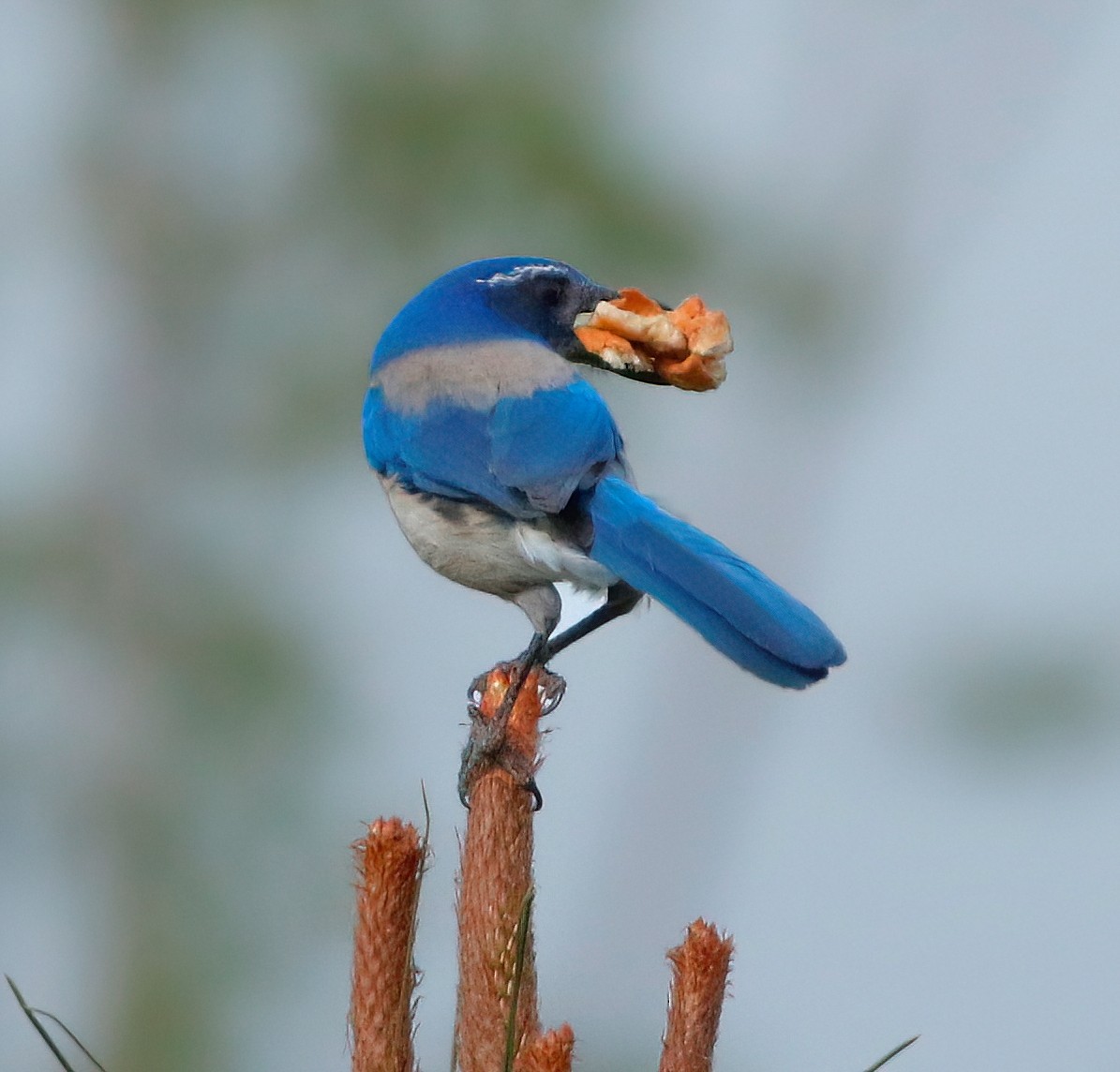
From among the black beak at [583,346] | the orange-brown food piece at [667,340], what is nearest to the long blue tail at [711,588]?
the orange-brown food piece at [667,340]

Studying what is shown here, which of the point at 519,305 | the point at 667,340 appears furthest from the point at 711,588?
the point at 519,305

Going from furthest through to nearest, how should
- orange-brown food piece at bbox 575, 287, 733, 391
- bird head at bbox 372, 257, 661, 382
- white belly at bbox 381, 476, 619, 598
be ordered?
bird head at bbox 372, 257, 661, 382 < orange-brown food piece at bbox 575, 287, 733, 391 < white belly at bbox 381, 476, 619, 598

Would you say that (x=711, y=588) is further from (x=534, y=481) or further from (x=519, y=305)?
(x=519, y=305)

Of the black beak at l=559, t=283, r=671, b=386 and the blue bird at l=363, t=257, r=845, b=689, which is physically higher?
the black beak at l=559, t=283, r=671, b=386

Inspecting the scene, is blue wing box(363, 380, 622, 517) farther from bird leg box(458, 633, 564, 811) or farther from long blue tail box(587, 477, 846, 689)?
bird leg box(458, 633, 564, 811)

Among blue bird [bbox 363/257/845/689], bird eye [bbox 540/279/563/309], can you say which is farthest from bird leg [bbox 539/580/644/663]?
bird eye [bbox 540/279/563/309]

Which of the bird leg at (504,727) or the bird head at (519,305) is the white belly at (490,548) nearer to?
the bird leg at (504,727)
